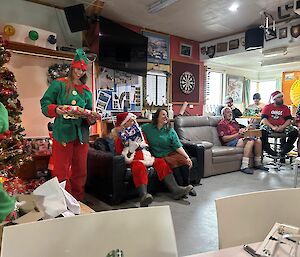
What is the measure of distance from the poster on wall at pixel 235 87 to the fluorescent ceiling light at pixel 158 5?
4153 millimetres

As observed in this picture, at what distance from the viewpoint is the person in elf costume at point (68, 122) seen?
2.28m

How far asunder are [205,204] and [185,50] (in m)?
3.96

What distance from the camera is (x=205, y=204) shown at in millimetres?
2828

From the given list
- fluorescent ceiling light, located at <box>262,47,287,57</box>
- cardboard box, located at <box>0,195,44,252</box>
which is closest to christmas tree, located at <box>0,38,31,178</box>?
cardboard box, located at <box>0,195,44,252</box>

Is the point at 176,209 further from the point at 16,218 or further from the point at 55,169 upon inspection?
the point at 16,218

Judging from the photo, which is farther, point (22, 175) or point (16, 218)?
point (22, 175)

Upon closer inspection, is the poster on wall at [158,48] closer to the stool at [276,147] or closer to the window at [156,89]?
the window at [156,89]

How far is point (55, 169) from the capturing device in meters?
2.30

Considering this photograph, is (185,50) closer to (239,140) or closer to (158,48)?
(158,48)

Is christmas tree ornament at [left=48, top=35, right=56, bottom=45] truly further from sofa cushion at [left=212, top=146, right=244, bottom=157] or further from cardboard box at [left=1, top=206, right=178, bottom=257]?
cardboard box at [left=1, top=206, right=178, bottom=257]

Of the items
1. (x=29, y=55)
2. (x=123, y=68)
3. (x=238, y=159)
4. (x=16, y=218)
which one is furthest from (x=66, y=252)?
(x=238, y=159)

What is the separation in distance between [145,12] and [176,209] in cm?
325

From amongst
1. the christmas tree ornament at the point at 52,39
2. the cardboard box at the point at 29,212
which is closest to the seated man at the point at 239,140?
the christmas tree ornament at the point at 52,39

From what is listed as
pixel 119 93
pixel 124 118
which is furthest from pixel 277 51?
pixel 124 118
